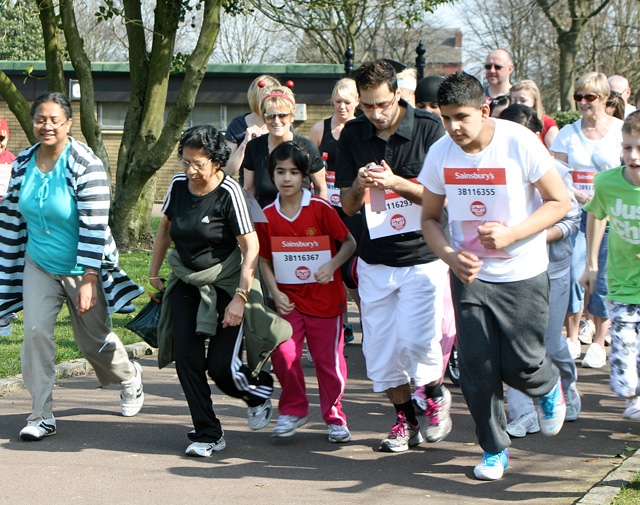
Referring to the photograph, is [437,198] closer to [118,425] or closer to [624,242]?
[624,242]

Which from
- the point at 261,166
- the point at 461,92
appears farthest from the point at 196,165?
the point at 261,166

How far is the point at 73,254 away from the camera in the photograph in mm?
6293

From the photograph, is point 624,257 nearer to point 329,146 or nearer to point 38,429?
point 329,146

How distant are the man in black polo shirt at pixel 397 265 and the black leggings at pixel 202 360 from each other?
776 millimetres

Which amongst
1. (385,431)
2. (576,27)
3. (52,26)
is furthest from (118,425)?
(576,27)

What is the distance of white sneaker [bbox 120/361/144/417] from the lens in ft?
22.7

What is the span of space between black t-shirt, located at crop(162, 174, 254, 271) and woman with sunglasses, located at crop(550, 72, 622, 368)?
3.50 m

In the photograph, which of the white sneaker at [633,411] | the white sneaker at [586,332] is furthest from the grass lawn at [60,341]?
the white sneaker at [586,332]

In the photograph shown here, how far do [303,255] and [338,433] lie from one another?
1.12 m

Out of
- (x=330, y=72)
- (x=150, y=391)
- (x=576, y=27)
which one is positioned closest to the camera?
(x=150, y=391)

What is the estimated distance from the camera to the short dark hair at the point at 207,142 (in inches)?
229

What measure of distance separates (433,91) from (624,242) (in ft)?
9.17

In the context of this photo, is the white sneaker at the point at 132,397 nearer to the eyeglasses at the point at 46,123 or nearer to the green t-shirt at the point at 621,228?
the eyeglasses at the point at 46,123

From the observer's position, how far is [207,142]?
584cm
